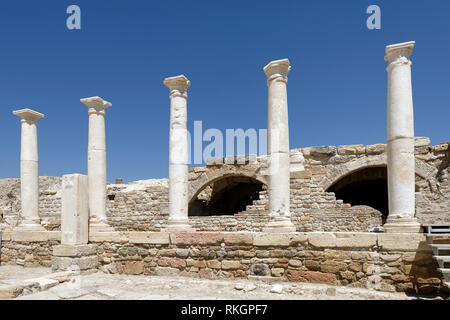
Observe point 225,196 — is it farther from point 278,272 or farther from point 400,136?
point 400,136

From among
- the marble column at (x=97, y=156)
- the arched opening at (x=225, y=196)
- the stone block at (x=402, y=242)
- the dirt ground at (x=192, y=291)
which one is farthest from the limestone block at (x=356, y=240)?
the arched opening at (x=225, y=196)

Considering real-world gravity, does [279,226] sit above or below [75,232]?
above

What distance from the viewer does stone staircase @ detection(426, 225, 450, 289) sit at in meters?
5.13

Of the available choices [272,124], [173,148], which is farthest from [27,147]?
[272,124]

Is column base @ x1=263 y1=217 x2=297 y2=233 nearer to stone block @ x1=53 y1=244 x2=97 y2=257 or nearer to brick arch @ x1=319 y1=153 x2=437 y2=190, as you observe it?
stone block @ x1=53 y1=244 x2=97 y2=257

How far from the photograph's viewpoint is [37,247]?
9.43 meters

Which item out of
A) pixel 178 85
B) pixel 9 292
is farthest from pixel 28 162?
pixel 9 292

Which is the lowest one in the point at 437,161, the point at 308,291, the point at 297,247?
→ the point at 308,291

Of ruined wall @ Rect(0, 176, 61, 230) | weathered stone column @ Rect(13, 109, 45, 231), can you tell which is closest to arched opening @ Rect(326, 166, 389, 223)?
weathered stone column @ Rect(13, 109, 45, 231)

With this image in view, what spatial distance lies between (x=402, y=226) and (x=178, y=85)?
583 centimetres

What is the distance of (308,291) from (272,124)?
3.50 m

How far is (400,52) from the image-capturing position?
6488 millimetres
